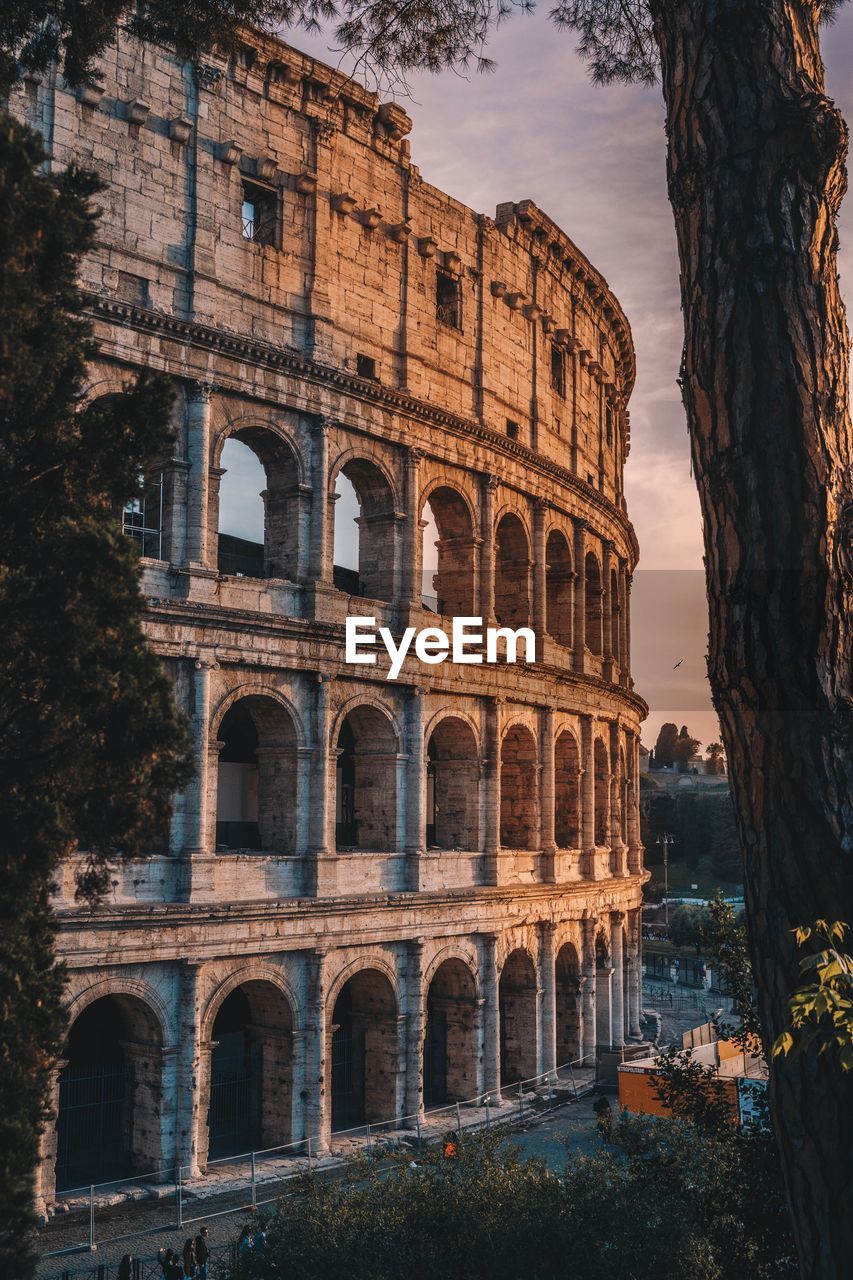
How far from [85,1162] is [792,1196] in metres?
17.4

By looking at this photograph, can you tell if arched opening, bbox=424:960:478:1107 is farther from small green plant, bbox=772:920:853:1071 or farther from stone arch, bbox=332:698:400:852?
small green plant, bbox=772:920:853:1071

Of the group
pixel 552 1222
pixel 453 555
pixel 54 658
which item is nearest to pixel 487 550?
pixel 453 555

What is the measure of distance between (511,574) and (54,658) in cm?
1906

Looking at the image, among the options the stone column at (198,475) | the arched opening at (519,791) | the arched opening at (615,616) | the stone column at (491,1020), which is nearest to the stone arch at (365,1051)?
the stone column at (491,1020)

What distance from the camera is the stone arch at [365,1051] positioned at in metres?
23.2

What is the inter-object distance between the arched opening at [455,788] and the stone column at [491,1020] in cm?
208

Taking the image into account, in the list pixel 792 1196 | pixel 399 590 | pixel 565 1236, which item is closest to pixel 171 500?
pixel 399 590

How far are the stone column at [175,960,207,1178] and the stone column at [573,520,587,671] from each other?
46.4 ft

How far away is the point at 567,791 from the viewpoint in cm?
3100

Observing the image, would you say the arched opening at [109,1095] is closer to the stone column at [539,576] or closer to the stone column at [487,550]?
the stone column at [487,550]

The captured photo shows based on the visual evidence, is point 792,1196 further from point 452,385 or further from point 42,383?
point 452,385

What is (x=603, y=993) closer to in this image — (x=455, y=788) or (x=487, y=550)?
(x=455, y=788)

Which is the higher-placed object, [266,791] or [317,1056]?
[266,791]

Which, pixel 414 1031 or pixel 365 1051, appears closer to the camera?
pixel 414 1031
